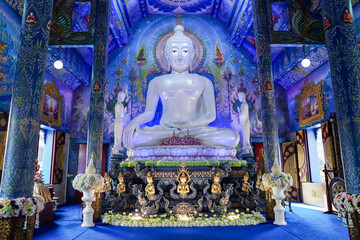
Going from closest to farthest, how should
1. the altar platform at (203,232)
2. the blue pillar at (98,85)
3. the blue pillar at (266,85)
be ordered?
the altar platform at (203,232) → the blue pillar at (266,85) → the blue pillar at (98,85)

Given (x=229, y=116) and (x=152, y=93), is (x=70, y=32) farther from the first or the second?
(x=229, y=116)

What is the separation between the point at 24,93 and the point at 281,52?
25.1ft

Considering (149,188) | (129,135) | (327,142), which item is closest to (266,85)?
(327,142)

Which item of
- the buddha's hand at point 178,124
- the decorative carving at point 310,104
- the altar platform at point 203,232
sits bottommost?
the altar platform at point 203,232

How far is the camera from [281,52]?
8484mm

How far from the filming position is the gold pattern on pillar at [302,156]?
785cm

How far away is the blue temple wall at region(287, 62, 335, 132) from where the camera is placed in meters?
6.87

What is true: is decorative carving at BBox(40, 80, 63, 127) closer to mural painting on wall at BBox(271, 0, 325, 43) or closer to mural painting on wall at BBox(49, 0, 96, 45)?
mural painting on wall at BBox(49, 0, 96, 45)

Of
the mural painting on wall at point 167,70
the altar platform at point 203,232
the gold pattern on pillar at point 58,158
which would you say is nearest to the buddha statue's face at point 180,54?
the mural painting on wall at point 167,70

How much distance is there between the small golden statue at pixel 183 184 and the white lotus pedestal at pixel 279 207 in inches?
61.8

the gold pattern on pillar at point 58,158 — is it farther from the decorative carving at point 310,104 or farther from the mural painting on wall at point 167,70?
the decorative carving at point 310,104

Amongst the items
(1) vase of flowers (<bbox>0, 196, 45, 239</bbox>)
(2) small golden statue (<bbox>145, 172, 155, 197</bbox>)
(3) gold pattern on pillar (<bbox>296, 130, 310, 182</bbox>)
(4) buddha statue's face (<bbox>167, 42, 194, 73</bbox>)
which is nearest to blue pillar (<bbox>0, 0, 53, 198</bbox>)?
(1) vase of flowers (<bbox>0, 196, 45, 239</bbox>)

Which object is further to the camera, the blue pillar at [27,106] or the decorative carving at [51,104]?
the decorative carving at [51,104]

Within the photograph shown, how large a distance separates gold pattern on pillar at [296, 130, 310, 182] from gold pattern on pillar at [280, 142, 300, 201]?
0.14m
